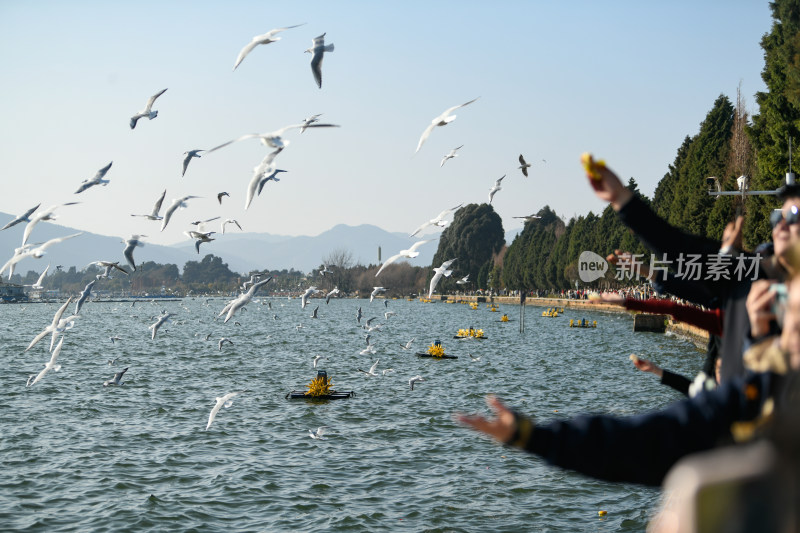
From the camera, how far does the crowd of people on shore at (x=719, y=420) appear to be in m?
1.84

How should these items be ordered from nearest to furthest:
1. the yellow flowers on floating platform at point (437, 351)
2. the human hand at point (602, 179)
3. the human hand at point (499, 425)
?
1. the human hand at point (499, 425)
2. the human hand at point (602, 179)
3. the yellow flowers on floating platform at point (437, 351)

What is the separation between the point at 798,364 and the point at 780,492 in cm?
64

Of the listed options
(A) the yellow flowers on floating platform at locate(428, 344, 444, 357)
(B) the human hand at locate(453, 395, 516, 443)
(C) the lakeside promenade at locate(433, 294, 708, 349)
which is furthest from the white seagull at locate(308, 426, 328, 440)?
(A) the yellow flowers on floating platform at locate(428, 344, 444, 357)

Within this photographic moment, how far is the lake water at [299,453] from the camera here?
14992 mm

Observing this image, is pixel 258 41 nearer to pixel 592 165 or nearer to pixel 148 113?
pixel 148 113

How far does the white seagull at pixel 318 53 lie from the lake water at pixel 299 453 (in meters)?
8.77

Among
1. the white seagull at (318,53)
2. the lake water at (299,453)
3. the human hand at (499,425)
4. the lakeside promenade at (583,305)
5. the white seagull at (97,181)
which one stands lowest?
the lake water at (299,453)

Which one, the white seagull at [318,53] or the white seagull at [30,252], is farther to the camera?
the white seagull at [30,252]

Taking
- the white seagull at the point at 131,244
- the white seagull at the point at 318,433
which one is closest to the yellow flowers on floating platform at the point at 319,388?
the white seagull at the point at 318,433

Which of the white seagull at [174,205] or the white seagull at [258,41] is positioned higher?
the white seagull at [258,41]

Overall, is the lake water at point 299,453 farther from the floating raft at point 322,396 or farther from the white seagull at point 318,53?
the white seagull at point 318,53

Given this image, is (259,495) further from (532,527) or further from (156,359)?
(156,359)

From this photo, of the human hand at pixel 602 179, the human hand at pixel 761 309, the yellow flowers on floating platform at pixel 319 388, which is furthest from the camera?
the yellow flowers on floating platform at pixel 319 388

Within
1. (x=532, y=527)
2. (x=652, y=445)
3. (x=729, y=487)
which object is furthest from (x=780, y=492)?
(x=532, y=527)
